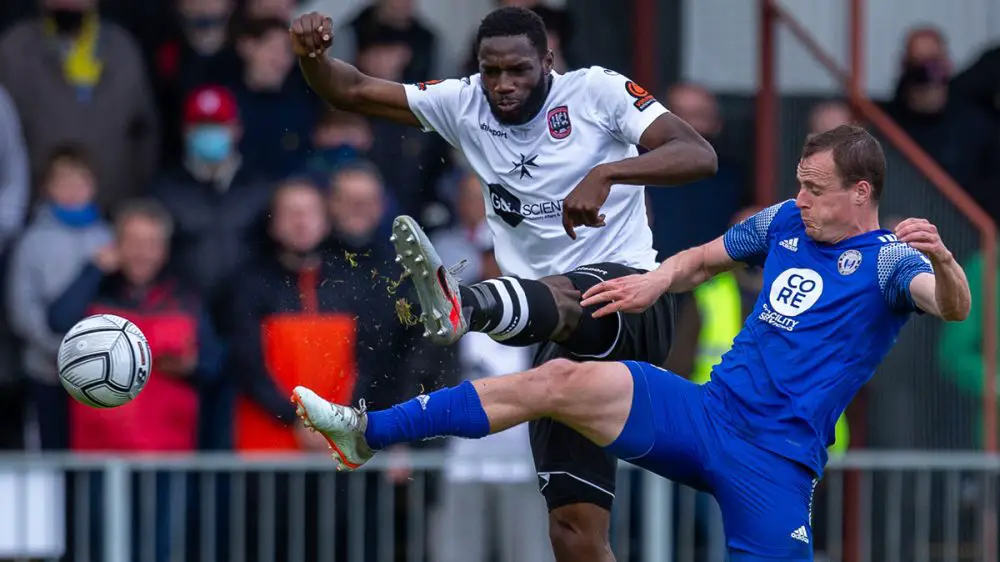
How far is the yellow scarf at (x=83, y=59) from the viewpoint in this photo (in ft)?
40.4

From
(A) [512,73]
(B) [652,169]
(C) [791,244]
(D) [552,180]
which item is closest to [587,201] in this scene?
(B) [652,169]

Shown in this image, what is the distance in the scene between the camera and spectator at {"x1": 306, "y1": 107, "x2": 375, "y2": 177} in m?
11.9

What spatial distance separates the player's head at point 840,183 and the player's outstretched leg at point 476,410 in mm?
1094

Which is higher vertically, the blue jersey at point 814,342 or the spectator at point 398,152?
the spectator at point 398,152

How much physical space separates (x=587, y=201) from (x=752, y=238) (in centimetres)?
86

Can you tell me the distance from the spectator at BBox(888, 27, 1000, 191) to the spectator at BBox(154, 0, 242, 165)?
187 inches

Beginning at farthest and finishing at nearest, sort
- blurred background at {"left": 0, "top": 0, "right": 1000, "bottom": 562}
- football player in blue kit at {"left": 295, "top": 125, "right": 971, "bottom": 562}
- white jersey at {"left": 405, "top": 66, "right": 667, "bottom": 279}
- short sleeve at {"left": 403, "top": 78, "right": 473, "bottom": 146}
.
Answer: blurred background at {"left": 0, "top": 0, "right": 1000, "bottom": 562} < short sleeve at {"left": 403, "top": 78, "right": 473, "bottom": 146} < white jersey at {"left": 405, "top": 66, "right": 667, "bottom": 279} < football player in blue kit at {"left": 295, "top": 125, "right": 971, "bottom": 562}

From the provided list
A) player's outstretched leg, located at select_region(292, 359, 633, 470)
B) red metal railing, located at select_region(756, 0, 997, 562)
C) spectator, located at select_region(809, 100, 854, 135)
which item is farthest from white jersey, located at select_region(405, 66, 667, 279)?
spectator, located at select_region(809, 100, 854, 135)

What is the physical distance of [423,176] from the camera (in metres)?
12.3

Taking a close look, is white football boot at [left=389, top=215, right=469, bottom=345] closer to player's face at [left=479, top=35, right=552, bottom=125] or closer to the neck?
player's face at [left=479, top=35, right=552, bottom=125]

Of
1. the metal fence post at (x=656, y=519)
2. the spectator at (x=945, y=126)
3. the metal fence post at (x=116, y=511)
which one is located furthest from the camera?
the spectator at (x=945, y=126)

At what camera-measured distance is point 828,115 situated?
41.7ft

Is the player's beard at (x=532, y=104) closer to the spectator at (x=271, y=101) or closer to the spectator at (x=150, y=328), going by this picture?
the spectator at (x=150, y=328)

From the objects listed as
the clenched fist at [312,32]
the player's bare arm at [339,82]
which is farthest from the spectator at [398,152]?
the clenched fist at [312,32]
